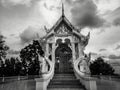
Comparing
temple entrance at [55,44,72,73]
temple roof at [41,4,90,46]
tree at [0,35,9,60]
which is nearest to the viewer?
temple roof at [41,4,90,46]

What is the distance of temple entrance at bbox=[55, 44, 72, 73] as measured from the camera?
40.9ft

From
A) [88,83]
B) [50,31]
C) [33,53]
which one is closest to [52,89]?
[88,83]

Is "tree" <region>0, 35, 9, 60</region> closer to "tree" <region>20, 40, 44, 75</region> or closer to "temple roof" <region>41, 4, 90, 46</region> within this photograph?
"tree" <region>20, 40, 44, 75</region>

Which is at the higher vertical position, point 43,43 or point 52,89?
point 43,43

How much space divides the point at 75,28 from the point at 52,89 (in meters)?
7.42

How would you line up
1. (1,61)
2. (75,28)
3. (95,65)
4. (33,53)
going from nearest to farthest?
(75,28), (1,61), (33,53), (95,65)

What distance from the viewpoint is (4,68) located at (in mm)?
26359

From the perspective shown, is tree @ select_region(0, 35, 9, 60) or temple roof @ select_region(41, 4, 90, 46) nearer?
temple roof @ select_region(41, 4, 90, 46)

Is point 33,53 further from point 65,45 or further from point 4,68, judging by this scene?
point 65,45

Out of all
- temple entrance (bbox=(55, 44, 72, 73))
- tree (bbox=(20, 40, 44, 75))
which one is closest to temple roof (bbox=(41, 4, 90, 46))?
temple entrance (bbox=(55, 44, 72, 73))

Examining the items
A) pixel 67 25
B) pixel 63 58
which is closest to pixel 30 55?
pixel 63 58

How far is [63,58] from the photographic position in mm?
12906

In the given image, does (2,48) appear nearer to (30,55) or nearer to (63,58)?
(30,55)

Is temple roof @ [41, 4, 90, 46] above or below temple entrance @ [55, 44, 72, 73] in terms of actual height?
above
